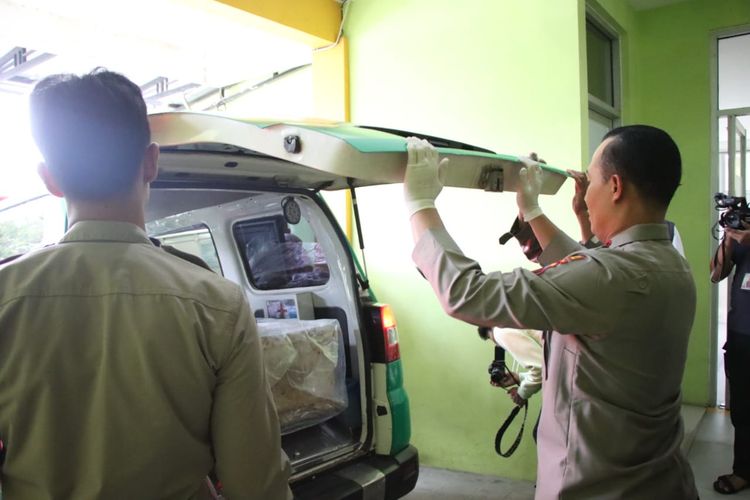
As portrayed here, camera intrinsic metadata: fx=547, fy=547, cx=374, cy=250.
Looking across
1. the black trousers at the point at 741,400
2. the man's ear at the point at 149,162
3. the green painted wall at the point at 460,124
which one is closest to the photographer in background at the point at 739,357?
the black trousers at the point at 741,400

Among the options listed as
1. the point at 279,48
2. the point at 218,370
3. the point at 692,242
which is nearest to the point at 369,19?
the point at 279,48

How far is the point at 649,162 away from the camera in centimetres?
144

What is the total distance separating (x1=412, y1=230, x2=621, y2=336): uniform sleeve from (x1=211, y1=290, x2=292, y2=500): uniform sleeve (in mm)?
513

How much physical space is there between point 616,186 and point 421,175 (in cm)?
54

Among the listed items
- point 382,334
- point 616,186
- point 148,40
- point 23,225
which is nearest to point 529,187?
point 616,186

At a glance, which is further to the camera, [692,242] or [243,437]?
[692,242]

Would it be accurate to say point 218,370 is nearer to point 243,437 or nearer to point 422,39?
point 243,437

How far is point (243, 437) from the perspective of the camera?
120cm

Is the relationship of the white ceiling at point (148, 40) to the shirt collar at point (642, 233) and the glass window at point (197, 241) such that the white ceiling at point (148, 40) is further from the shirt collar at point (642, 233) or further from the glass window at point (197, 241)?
the shirt collar at point (642, 233)

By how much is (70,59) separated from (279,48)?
2017mm

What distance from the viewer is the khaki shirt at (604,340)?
1.35m

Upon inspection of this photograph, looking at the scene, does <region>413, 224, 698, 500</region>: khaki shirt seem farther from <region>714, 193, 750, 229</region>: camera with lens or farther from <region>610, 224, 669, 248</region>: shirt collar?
<region>714, 193, 750, 229</region>: camera with lens

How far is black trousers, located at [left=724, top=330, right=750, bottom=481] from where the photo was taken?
340 centimetres

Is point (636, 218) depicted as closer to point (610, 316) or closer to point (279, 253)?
point (610, 316)
